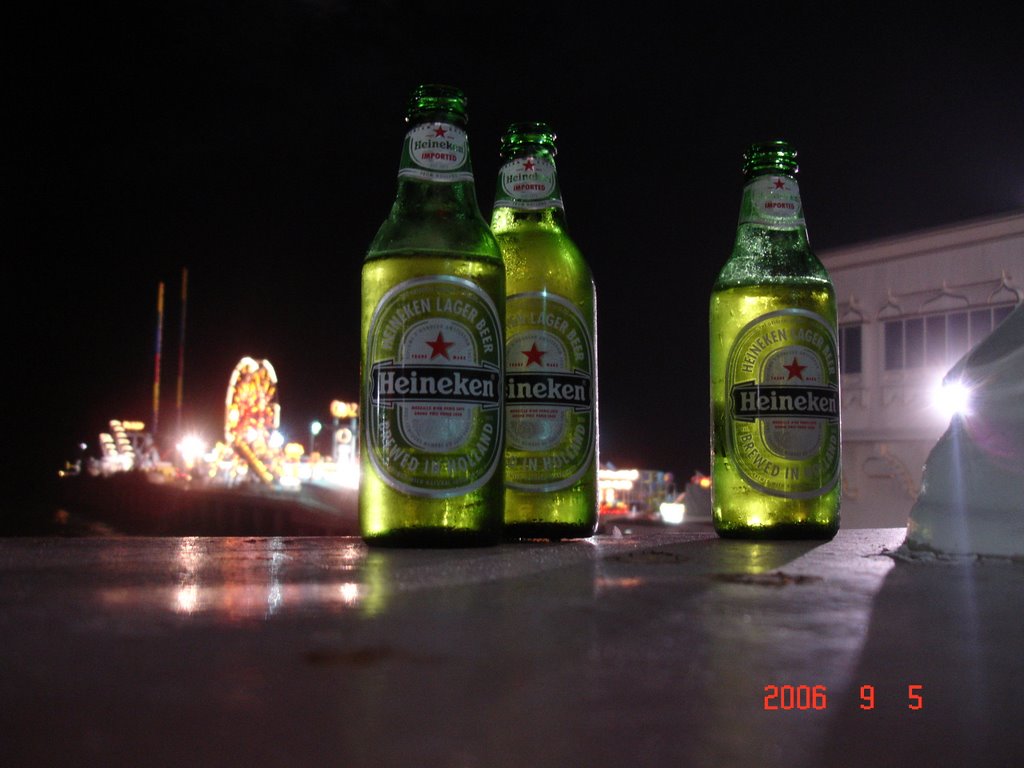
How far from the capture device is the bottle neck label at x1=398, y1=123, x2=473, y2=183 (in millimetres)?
1322

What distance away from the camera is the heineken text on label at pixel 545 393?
1335 mm

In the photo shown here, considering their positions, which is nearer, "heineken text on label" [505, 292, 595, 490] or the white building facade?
"heineken text on label" [505, 292, 595, 490]

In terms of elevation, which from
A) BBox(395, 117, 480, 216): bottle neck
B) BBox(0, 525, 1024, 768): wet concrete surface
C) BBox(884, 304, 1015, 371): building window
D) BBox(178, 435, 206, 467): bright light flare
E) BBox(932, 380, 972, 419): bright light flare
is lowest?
BBox(0, 525, 1024, 768): wet concrete surface

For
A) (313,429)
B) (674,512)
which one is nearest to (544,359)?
(674,512)

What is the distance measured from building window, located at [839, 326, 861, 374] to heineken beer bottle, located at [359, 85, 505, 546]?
1394 cm

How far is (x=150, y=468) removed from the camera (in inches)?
2239

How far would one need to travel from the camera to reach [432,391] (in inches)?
46.1

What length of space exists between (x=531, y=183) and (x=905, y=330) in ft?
44.9

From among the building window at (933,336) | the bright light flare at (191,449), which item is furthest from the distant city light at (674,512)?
the bright light flare at (191,449)

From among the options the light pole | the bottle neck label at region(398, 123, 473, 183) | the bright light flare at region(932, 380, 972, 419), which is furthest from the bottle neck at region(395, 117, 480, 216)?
the light pole

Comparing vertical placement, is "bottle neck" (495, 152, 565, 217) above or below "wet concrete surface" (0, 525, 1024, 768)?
above

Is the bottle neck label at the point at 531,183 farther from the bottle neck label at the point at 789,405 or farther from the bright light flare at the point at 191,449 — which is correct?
the bright light flare at the point at 191,449

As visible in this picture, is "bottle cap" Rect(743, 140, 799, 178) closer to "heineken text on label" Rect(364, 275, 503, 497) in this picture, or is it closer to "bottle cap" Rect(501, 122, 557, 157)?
"bottle cap" Rect(501, 122, 557, 157)

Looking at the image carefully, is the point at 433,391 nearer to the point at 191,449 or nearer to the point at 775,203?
the point at 775,203
